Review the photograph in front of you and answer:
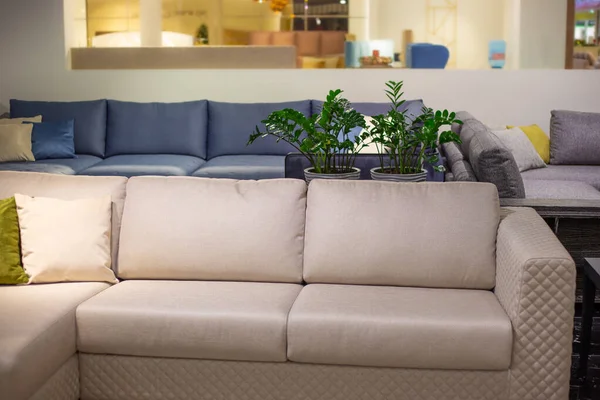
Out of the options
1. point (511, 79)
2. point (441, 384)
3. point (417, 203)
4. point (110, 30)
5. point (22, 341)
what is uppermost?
point (110, 30)

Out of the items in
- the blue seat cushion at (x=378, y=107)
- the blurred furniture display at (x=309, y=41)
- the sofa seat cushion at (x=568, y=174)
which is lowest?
the sofa seat cushion at (x=568, y=174)

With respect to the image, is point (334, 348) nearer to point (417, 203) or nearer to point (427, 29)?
point (417, 203)

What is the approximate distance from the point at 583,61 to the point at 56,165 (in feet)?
18.6

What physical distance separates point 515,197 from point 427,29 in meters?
7.81

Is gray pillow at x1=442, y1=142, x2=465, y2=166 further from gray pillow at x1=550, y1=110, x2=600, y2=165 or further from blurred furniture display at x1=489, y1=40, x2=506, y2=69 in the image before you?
blurred furniture display at x1=489, y1=40, x2=506, y2=69

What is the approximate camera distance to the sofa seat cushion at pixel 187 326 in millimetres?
2838

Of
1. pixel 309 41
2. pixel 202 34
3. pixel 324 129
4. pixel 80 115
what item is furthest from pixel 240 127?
pixel 309 41

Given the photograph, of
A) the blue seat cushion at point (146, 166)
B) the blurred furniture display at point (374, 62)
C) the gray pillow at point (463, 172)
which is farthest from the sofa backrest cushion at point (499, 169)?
the blurred furniture display at point (374, 62)

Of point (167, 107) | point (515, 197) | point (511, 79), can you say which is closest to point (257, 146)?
point (167, 107)

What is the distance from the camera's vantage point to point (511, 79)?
6898 millimetres

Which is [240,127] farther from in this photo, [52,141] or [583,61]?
[583,61]

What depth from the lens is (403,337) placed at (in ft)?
9.11

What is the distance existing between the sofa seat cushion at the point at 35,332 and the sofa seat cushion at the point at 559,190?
3.02 metres

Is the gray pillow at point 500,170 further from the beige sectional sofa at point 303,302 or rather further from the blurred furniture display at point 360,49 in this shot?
the blurred furniture display at point 360,49
